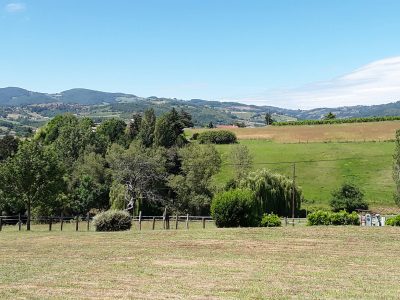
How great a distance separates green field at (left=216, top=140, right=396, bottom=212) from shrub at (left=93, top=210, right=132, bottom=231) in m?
37.2

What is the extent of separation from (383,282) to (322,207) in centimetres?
5000

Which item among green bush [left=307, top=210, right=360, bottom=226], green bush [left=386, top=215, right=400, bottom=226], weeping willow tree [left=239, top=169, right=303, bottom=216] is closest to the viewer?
green bush [left=386, top=215, right=400, bottom=226]

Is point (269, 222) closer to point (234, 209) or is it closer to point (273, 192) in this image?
point (234, 209)

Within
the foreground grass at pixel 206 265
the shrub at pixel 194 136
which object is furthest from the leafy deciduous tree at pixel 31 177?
the shrub at pixel 194 136

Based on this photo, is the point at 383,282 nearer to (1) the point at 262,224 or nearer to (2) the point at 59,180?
(1) the point at 262,224

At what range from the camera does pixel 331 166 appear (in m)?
Result: 81.6

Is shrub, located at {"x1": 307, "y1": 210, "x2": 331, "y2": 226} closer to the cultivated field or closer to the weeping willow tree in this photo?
the weeping willow tree

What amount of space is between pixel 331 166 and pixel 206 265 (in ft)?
217

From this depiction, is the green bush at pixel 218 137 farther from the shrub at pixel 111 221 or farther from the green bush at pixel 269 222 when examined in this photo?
the shrub at pixel 111 221

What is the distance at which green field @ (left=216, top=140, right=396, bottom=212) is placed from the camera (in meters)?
69.8

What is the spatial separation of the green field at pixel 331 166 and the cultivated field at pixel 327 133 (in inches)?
134

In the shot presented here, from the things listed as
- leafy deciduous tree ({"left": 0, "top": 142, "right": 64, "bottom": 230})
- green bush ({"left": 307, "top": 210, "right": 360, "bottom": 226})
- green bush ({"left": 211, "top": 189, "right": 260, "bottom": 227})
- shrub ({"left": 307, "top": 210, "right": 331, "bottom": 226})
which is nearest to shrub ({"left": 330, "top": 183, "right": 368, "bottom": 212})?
green bush ({"left": 307, "top": 210, "right": 360, "bottom": 226})

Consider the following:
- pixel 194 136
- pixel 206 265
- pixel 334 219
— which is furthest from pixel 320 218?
pixel 194 136

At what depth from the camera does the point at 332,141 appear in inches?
3775
